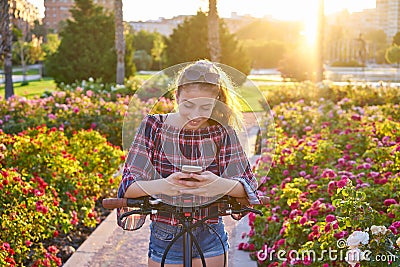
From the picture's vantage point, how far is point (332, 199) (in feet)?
14.0

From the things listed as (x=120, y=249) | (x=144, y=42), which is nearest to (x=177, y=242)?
(x=120, y=249)

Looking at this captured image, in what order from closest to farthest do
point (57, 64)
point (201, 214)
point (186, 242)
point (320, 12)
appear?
point (186, 242)
point (201, 214)
point (320, 12)
point (57, 64)

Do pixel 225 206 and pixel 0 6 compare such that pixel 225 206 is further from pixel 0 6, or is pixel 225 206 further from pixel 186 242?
pixel 0 6

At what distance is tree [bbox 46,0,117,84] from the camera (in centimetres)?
2316

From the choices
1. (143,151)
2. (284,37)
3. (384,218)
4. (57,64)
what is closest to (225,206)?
(143,151)

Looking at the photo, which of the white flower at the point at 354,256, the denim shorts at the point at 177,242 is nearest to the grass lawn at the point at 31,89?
the white flower at the point at 354,256

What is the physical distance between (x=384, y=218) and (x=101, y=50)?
20.8 m

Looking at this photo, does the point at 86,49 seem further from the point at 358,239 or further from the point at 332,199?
the point at 358,239

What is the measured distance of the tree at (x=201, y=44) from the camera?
25219 millimetres

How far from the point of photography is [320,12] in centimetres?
1884

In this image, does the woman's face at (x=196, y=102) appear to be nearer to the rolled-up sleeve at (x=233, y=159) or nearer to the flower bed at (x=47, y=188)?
the rolled-up sleeve at (x=233, y=159)

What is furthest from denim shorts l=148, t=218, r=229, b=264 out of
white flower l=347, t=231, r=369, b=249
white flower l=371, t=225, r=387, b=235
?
white flower l=371, t=225, r=387, b=235

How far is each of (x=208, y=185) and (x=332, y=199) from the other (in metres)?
2.35

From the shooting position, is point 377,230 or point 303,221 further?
point 303,221
